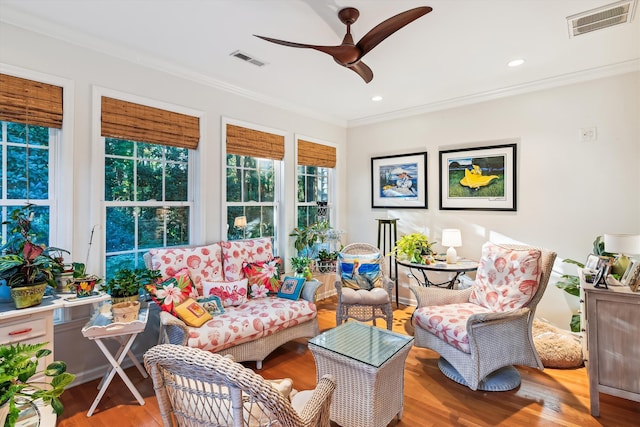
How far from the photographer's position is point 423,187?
454 cm

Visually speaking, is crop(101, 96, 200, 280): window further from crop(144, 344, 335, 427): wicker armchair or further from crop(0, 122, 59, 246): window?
crop(144, 344, 335, 427): wicker armchair

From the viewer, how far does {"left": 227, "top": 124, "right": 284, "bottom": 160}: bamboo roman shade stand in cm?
374

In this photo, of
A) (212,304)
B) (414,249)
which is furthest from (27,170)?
(414,249)

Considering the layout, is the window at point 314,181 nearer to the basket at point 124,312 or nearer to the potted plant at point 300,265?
the potted plant at point 300,265

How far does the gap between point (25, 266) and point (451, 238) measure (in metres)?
3.92

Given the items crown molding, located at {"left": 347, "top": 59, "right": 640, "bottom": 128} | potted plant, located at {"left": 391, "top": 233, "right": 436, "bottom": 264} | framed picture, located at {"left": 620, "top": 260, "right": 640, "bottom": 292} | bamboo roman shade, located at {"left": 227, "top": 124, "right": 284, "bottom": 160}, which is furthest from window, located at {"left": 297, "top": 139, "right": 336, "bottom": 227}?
framed picture, located at {"left": 620, "top": 260, "right": 640, "bottom": 292}

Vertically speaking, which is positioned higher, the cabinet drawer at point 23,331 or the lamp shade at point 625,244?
the lamp shade at point 625,244

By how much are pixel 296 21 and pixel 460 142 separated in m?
2.72

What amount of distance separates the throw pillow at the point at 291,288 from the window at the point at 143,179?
3.71 feet

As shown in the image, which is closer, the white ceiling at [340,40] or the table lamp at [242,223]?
the white ceiling at [340,40]

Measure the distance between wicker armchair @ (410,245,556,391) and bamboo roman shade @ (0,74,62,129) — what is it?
3.39 meters

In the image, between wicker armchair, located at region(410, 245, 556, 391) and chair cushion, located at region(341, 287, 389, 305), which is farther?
chair cushion, located at region(341, 287, 389, 305)

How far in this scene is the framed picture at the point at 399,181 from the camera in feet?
15.0

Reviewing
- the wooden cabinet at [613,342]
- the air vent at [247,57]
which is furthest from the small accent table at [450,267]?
the air vent at [247,57]
